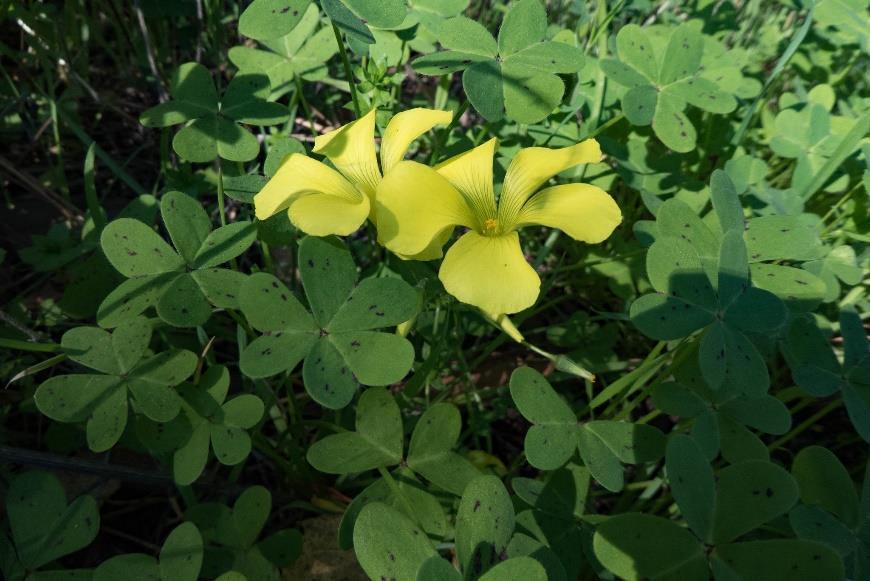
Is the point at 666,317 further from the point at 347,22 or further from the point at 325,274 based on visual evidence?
the point at 347,22

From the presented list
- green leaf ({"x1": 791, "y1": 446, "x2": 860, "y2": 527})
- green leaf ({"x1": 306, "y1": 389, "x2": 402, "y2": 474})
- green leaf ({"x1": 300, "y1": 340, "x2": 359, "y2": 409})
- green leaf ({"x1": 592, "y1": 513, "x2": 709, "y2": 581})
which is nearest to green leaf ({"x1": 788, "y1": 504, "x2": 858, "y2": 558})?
green leaf ({"x1": 791, "y1": 446, "x2": 860, "y2": 527})

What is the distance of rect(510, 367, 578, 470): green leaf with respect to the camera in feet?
4.78

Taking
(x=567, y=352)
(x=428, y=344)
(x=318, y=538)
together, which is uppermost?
(x=428, y=344)

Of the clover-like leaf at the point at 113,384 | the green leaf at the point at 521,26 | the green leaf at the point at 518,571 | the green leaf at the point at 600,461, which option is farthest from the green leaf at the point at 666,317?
the clover-like leaf at the point at 113,384

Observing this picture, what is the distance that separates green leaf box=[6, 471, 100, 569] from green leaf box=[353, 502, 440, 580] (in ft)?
2.09

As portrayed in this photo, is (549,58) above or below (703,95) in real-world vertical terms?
above

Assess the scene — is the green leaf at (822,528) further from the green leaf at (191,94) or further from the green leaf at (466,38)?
the green leaf at (191,94)

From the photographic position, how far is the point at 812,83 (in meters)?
2.62

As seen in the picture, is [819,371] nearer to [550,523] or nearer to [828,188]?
[550,523]

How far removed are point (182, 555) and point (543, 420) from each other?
2.71ft

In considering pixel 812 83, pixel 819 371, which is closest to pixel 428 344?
pixel 819 371

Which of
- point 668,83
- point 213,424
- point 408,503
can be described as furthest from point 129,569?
point 668,83

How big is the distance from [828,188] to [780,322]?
1.09 metres

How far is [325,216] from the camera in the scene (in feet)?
4.17
